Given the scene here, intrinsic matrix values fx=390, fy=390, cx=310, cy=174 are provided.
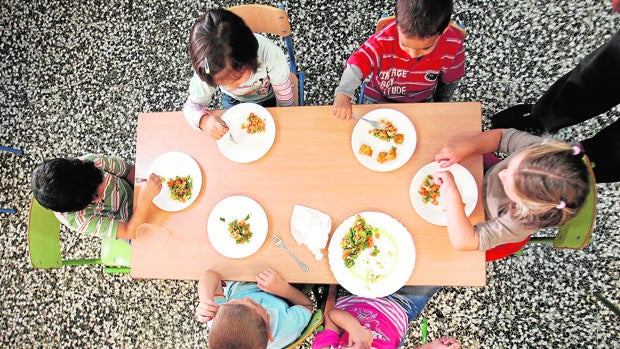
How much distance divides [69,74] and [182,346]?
153 cm

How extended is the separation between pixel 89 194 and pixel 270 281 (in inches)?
24.4

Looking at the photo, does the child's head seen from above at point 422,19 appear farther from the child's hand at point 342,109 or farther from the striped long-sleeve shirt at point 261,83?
the striped long-sleeve shirt at point 261,83

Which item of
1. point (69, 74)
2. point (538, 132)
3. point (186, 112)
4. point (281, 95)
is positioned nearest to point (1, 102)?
point (69, 74)

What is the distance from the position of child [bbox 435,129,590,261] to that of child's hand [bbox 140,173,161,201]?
2.77ft

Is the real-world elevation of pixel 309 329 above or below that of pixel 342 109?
below

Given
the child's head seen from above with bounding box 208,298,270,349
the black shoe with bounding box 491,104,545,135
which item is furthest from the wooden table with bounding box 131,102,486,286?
the black shoe with bounding box 491,104,545,135

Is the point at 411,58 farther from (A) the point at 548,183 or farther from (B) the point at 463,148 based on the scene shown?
(A) the point at 548,183

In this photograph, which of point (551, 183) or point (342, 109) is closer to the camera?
point (551, 183)

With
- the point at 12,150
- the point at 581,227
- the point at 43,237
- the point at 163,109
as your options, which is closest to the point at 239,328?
the point at 43,237

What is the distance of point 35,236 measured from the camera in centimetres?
125

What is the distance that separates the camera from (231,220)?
1.18 m

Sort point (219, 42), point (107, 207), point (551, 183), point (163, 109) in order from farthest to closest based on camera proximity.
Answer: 1. point (163, 109)
2. point (107, 207)
3. point (219, 42)
4. point (551, 183)

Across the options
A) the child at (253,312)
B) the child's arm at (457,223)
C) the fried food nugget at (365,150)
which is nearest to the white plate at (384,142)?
the fried food nugget at (365,150)

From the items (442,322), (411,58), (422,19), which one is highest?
(422,19)
